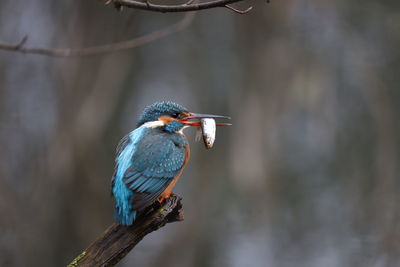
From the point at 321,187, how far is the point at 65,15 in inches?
136

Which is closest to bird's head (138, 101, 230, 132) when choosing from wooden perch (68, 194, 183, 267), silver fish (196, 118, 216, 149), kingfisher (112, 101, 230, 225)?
kingfisher (112, 101, 230, 225)

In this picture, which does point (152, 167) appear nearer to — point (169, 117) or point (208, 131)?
point (208, 131)

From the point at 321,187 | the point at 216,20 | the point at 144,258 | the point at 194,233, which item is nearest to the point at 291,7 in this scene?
the point at 216,20

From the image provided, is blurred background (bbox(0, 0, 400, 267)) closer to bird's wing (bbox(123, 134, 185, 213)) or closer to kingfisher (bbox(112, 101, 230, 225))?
kingfisher (bbox(112, 101, 230, 225))

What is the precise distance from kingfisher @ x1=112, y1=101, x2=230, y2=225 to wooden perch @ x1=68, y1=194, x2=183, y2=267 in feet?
0.19

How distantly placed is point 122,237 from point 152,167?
506 mm

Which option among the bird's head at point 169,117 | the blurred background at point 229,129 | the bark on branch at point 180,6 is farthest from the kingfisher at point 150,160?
the blurred background at point 229,129

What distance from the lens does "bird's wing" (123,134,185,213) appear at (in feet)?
11.3

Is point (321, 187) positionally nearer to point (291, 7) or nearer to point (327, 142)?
point (327, 142)

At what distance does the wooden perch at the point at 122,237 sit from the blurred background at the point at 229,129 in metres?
3.67

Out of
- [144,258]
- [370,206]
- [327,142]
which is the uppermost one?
[327,142]

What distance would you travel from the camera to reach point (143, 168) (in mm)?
3600

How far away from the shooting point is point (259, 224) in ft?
24.1

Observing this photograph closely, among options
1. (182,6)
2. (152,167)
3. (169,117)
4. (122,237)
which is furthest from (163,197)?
(182,6)
